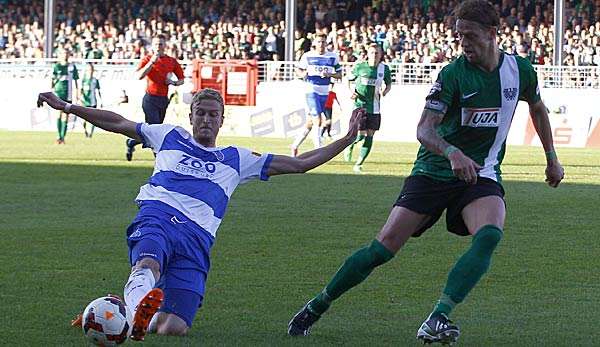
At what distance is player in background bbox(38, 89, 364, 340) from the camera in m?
7.66

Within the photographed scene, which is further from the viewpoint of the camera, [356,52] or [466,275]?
[356,52]

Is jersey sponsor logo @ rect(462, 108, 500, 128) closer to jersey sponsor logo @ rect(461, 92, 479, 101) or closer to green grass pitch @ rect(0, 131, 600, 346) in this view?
jersey sponsor logo @ rect(461, 92, 479, 101)

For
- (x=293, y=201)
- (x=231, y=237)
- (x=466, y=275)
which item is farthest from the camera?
(x=293, y=201)

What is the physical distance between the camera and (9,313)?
27.0 ft

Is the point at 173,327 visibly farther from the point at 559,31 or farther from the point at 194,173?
the point at 559,31

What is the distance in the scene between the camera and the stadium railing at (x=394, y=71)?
A: 31453 millimetres

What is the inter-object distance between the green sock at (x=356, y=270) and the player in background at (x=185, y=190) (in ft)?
2.03

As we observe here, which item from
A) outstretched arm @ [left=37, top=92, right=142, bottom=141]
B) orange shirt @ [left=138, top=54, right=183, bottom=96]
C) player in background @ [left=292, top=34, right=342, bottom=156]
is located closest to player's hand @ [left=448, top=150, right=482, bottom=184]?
outstretched arm @ [left=37, top=92, right=142, bottom=141]

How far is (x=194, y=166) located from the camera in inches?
317

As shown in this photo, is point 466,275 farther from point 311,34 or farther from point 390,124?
point 311,34

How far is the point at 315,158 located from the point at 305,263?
302 cm

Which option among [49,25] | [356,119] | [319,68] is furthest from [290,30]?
[356,119]

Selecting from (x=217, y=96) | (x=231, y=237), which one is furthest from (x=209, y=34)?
(x=217, y=96)

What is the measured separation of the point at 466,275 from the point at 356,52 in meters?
31.8
